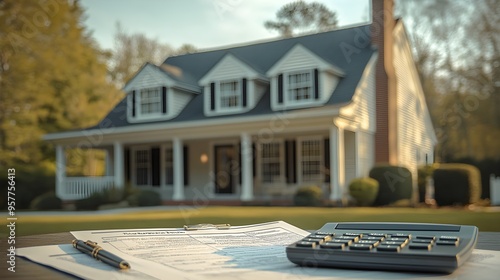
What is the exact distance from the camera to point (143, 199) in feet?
18.5

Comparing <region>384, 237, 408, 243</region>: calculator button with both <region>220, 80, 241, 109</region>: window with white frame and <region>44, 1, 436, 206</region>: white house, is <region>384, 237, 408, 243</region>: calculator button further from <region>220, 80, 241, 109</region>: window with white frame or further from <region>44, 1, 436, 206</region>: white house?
<region>220, 80, 241, 109</region>: window with white frame

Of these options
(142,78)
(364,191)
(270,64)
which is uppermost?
(270,64)

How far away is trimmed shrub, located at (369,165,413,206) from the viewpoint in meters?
5.71

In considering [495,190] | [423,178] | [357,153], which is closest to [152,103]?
[357,153]

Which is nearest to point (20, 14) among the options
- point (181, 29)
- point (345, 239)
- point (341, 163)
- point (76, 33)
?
point (76, 33)

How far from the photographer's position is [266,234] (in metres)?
0.81

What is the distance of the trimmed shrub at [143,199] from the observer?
5.44 meters

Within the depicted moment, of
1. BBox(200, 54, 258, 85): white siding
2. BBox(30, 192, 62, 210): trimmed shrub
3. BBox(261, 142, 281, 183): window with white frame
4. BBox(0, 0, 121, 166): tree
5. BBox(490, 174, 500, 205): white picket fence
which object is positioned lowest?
BBox(490, 174, 500, 205): white picket fence

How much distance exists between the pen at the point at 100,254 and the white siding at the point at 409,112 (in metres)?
6.81

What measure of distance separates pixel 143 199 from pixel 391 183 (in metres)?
2.90

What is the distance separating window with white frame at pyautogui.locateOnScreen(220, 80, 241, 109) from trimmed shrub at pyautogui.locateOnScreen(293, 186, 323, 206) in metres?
1.97

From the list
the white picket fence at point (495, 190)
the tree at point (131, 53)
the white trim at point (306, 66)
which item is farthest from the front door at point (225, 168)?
the tree at point (131, 53)

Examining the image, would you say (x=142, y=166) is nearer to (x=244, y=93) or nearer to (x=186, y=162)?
(x=186, y=162)

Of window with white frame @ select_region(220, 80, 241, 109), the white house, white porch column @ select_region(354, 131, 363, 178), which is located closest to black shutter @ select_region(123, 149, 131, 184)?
the white house
